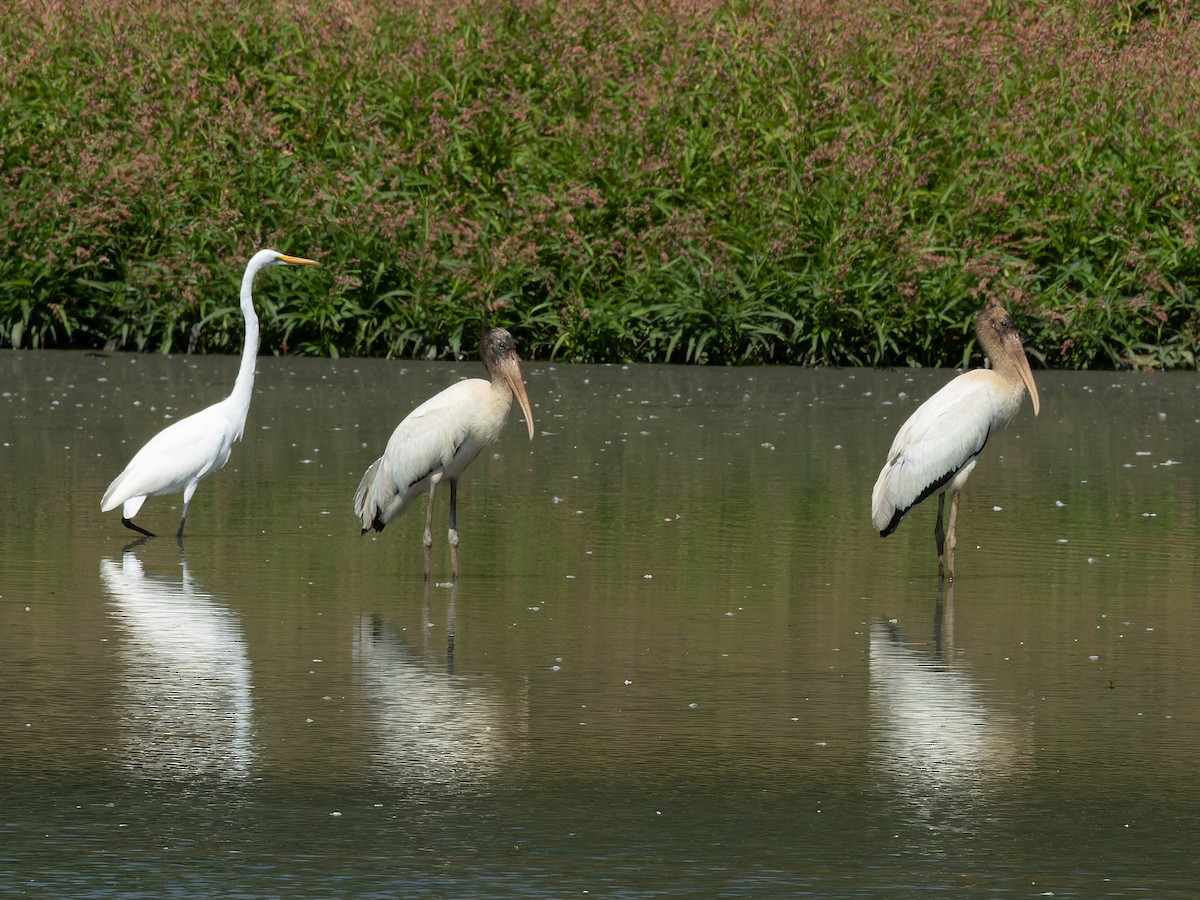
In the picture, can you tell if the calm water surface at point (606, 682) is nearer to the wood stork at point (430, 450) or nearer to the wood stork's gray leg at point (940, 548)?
the wood stork's gray leg at point (940, 548)

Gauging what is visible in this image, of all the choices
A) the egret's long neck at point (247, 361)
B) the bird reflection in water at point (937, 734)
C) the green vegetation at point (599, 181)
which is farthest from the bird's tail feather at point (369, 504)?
the green vegetation at point (599, 181)

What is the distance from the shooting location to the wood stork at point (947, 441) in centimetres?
995

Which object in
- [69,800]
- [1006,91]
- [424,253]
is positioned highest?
[1006,91]

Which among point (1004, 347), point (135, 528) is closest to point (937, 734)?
point (1004, 347)

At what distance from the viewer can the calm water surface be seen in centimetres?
528

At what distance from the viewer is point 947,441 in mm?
10109

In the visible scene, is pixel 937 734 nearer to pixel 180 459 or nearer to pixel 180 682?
pixel 180 682

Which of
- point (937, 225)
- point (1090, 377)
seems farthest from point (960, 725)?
point (937, 225)

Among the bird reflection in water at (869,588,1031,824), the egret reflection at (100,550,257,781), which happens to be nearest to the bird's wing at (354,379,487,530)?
the egret reflection at (100,550,257,781)

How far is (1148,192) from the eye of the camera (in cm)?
1916

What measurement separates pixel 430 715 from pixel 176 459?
4429 millimetres

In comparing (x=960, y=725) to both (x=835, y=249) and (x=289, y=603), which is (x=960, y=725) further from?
(x=835, y=249)

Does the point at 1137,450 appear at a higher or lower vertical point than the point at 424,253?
lower

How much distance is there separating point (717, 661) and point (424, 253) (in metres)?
11.6
